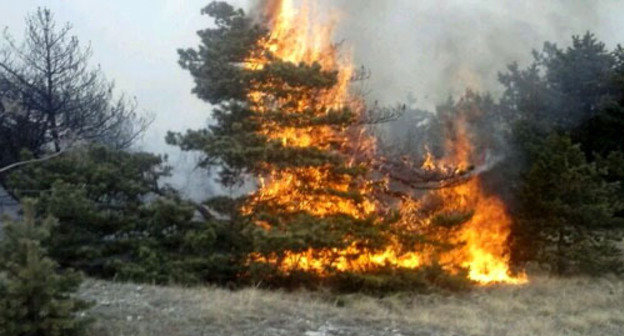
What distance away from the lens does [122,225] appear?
17.0 metres

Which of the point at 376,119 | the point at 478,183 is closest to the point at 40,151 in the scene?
the point at 376,119

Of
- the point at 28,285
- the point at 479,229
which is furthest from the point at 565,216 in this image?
the point at 28,285

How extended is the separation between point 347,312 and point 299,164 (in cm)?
479

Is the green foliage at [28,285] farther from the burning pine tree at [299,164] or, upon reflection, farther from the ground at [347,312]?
the burning pine tree at [299,164]

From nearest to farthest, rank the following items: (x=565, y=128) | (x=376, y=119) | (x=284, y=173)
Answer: (x=284, y=173)
(x=376, y=119)
(x=565, y=128)

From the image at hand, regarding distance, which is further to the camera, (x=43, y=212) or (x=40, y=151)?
(x=40, y=151)

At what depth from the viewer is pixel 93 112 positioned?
25.2m

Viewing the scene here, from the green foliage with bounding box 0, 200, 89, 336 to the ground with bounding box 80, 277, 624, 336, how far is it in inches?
48.7

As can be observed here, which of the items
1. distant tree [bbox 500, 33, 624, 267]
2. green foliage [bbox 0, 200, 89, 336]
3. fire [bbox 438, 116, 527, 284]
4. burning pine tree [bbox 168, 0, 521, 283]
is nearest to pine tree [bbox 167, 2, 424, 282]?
burning pine tree [bbox 168, 0, 521, 283]

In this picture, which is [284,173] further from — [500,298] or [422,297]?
[500,298]

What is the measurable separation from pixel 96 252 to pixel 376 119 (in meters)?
7.16

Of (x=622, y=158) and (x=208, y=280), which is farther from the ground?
(x=622, y=158)

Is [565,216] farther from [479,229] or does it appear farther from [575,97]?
[575,97]

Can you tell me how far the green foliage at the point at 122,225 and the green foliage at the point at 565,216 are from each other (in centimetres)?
800
